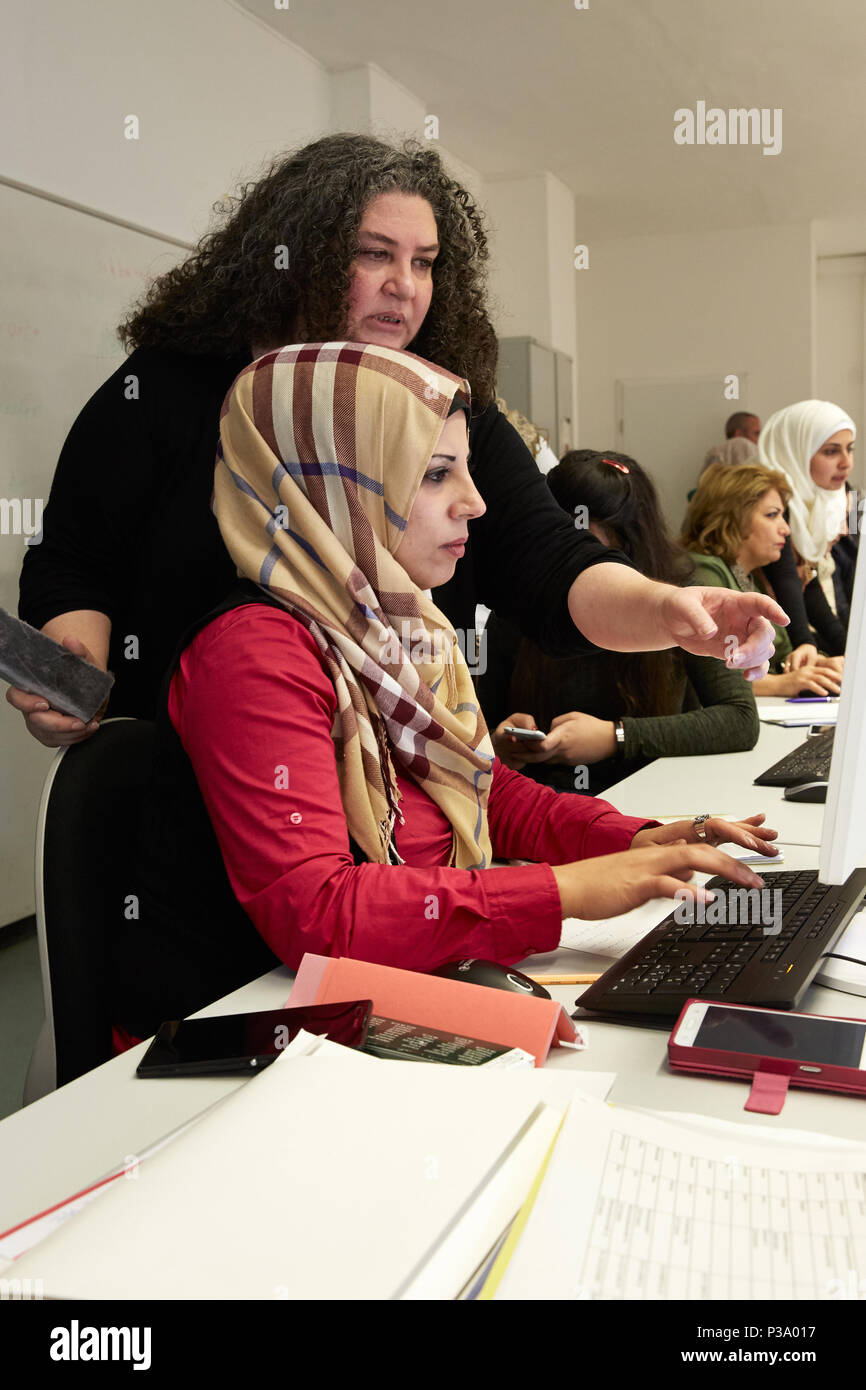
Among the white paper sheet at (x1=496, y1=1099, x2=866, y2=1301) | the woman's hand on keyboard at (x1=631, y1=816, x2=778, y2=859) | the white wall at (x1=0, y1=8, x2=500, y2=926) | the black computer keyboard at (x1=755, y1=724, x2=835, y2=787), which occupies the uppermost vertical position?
the white wall at (x1=0, y1=8, x2=500, y2=926)

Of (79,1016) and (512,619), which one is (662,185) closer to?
(512,619)

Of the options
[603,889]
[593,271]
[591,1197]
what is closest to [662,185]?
[593,271]

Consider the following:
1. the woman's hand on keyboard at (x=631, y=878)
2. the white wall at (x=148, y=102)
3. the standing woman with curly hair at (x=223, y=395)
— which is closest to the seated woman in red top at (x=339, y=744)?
the woman's hand on keyboard at (x=631, y=878)

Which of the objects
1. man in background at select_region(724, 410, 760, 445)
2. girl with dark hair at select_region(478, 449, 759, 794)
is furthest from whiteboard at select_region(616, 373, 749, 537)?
girl with dark hair at select_region(478, 449, 759, 794)

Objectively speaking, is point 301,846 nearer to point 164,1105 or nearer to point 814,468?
point 164,1105

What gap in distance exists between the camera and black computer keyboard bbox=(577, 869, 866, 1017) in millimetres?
926

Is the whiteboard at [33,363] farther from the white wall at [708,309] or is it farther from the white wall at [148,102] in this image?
the white wall at [708,309]

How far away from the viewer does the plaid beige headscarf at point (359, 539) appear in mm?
1169

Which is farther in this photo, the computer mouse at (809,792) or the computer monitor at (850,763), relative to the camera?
the computer mouse at (809,792)

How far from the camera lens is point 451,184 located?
5.47 feet

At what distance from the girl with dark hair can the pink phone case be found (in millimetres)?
1240

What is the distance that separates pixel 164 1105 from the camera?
822 millimetres

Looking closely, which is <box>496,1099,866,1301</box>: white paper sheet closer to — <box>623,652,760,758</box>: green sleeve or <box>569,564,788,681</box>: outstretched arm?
<box>569,564,788,681</box>: outstretched arm

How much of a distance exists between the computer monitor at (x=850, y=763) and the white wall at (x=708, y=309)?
749 cm
